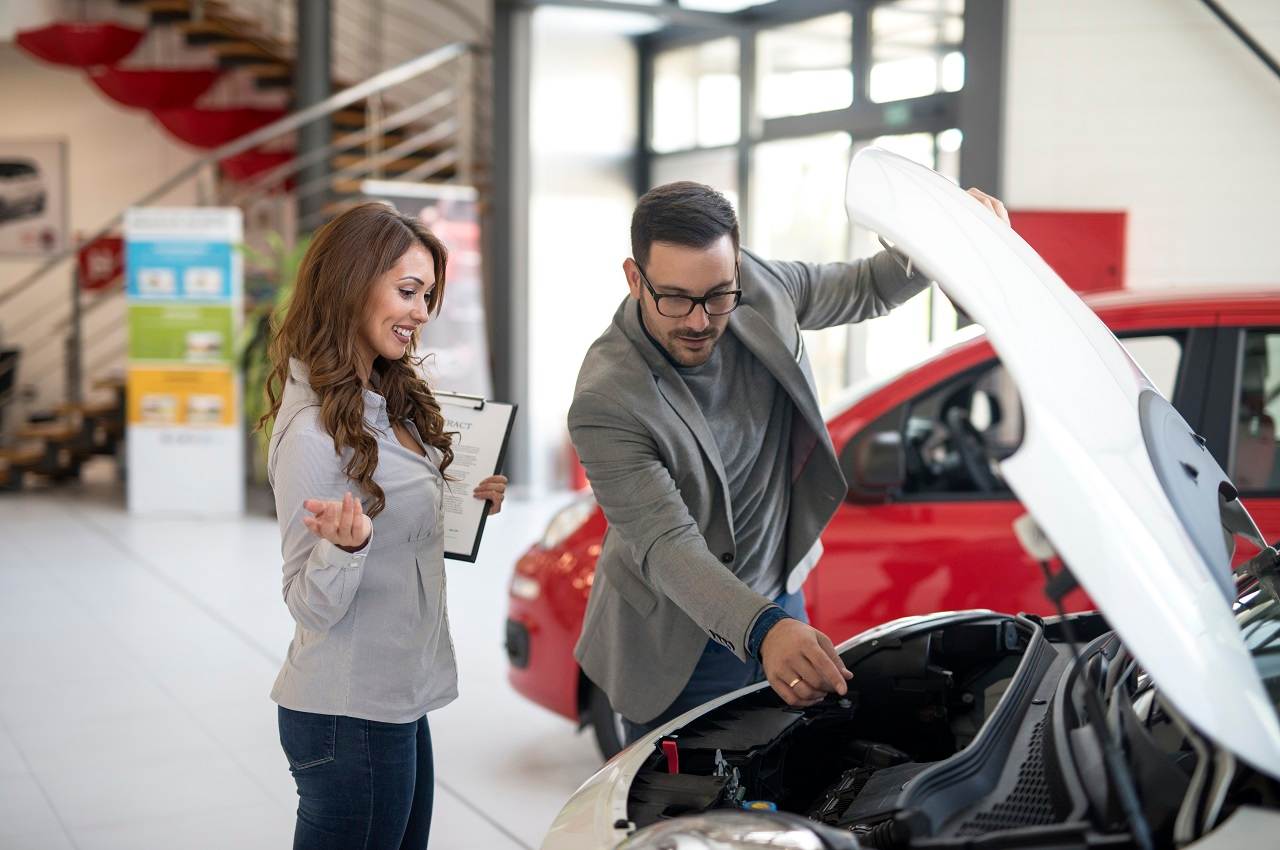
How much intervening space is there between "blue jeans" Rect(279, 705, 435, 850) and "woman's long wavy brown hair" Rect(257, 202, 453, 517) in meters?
0.33

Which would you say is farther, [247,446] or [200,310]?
[247,446]

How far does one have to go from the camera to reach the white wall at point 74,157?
13336 mm

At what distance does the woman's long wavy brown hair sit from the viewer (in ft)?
6.17

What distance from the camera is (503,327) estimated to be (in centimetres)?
953

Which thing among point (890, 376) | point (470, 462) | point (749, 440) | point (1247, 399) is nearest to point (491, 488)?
point (470, 462)

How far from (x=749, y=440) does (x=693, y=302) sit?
0.34 metres

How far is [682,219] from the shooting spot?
1.98 meters

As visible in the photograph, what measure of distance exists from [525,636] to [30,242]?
1170 centimetres

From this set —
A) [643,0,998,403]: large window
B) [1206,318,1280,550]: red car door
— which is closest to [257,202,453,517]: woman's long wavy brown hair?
[1206,318,1280,550]: red car door

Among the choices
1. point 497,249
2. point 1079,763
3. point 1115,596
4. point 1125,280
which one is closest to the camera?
point 1115,596

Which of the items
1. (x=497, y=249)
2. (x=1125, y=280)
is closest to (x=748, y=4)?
(x=497, y=249)

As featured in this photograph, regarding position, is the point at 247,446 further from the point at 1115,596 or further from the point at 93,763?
the point at 1115,596

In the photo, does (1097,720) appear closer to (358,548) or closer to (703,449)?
(703,449)

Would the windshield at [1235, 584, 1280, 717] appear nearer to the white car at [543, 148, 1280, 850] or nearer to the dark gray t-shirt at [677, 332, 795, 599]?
the white car at [543, 148, 1280, 850]
